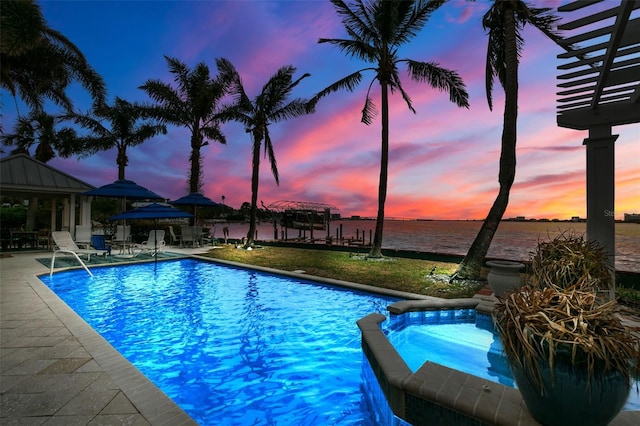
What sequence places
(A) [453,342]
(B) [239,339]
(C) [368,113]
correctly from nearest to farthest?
(A) [453,342] → (B) [239,339] → (C) [368,113]

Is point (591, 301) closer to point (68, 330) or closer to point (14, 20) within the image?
point (68, 330)

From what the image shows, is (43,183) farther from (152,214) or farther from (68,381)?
Answer: (68,381)

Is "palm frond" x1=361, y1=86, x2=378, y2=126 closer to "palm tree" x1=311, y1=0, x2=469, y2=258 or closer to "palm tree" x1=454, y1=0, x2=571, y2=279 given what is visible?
"palm tree" x1=311, y1=0, x2=469, y2=258

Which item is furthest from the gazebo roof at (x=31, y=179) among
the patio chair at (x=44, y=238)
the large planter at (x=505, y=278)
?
the large planter at (x=505, y=278)

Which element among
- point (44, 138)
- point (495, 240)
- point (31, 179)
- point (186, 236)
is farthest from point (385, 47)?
point (495, 240)

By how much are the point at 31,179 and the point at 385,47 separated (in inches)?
633

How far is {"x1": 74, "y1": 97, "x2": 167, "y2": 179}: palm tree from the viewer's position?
67.8 feet

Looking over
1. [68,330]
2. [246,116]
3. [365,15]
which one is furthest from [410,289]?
[246,116]

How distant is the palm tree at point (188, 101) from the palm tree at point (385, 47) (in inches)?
359

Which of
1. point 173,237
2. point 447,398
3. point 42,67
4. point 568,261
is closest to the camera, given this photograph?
point 447,398

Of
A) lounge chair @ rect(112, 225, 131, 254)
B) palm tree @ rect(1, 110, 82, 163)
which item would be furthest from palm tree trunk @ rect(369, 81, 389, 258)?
palm tree @ rect(1, 110, 82, 163)

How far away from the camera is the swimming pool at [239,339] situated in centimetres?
336

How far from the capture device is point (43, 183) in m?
12.8

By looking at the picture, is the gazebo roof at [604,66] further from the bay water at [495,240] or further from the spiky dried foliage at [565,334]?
the spiky dried foliage at [565,334]
